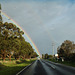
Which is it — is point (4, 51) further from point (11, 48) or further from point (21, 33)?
point (21, 33)

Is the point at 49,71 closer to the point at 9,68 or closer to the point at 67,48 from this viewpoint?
the point at 9,68

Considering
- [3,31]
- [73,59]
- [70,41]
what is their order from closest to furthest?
[73,59]
[3,31]
[70,41]

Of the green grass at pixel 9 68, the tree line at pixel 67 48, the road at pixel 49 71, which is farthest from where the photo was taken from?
the tree line at pixel 67 48

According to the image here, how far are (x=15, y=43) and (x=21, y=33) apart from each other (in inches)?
519

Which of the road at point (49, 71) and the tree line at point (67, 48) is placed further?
the tree line at point (67, 48)

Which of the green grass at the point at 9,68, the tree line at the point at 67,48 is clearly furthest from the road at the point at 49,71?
the tree line at the point at 67,48

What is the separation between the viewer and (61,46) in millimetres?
54281

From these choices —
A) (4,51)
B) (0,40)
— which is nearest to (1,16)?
(0,40)

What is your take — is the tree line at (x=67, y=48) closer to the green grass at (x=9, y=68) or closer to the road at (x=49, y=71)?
the green grass at (x=9, y=68)

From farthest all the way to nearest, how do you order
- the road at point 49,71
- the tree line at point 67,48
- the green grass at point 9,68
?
the tree line at point 67,48 → the green grass at point 9,68 → the road at point 49,71

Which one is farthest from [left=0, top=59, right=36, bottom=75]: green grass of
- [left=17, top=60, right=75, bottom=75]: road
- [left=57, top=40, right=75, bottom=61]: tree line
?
[left=57, top=40, right=75, bottom=61]: tree line

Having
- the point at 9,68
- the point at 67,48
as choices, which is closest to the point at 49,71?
the point at 9,68

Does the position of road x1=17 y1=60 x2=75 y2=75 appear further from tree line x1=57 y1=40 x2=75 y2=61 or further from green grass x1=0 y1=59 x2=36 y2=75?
tree line x1=57 y1=40 x2=75 y2=61

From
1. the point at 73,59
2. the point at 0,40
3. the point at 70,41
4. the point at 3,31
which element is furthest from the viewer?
the point at 70,41
